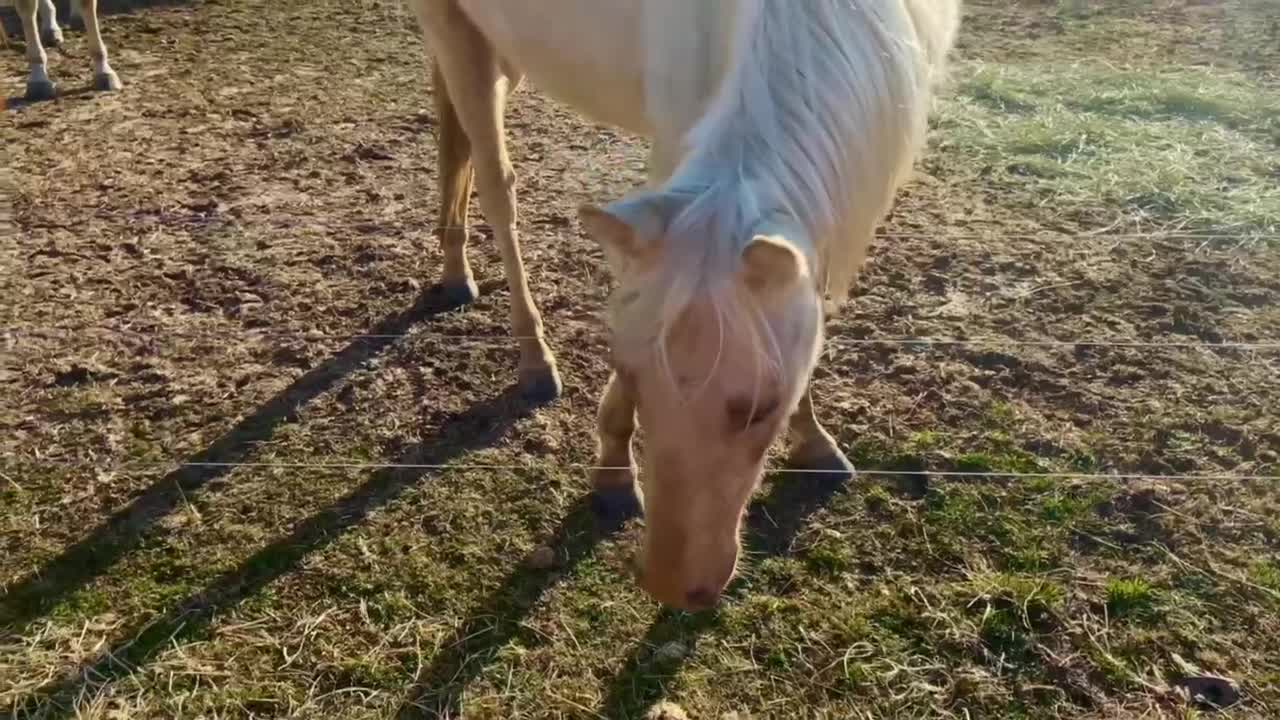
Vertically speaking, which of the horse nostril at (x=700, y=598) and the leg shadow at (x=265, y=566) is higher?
the horse nostril at (x=700, y=598)

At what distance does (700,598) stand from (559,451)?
4.29 ft

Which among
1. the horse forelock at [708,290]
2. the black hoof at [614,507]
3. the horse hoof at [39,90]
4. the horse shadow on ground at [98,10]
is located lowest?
the horse shadow on ground at [98,10]

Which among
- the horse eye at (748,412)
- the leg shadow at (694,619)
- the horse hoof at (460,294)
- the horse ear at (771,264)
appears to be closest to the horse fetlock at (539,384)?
the horse hoof at (460,294)

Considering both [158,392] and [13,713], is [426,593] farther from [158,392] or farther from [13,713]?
[158,392]

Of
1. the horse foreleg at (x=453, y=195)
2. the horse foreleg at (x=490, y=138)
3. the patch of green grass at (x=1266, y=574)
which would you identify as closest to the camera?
the patch of green grass at (x=1266, y=574)

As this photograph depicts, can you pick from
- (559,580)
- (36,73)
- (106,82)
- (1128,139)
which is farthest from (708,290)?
(36,73)

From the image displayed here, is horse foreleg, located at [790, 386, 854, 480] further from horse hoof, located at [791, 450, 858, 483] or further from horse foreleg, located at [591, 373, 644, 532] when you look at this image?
horse foreleg, located at [591, 373, 644, 532]

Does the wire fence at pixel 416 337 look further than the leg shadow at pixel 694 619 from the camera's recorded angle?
Yes

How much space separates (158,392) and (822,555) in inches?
92.4

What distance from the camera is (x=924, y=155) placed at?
5094mm

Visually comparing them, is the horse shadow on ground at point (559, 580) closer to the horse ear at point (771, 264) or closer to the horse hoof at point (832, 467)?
the horse hoof at point (832, 467)

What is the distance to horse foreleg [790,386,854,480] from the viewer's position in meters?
2.98

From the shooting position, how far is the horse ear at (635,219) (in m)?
1.65

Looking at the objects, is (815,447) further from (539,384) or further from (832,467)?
(539,384)
